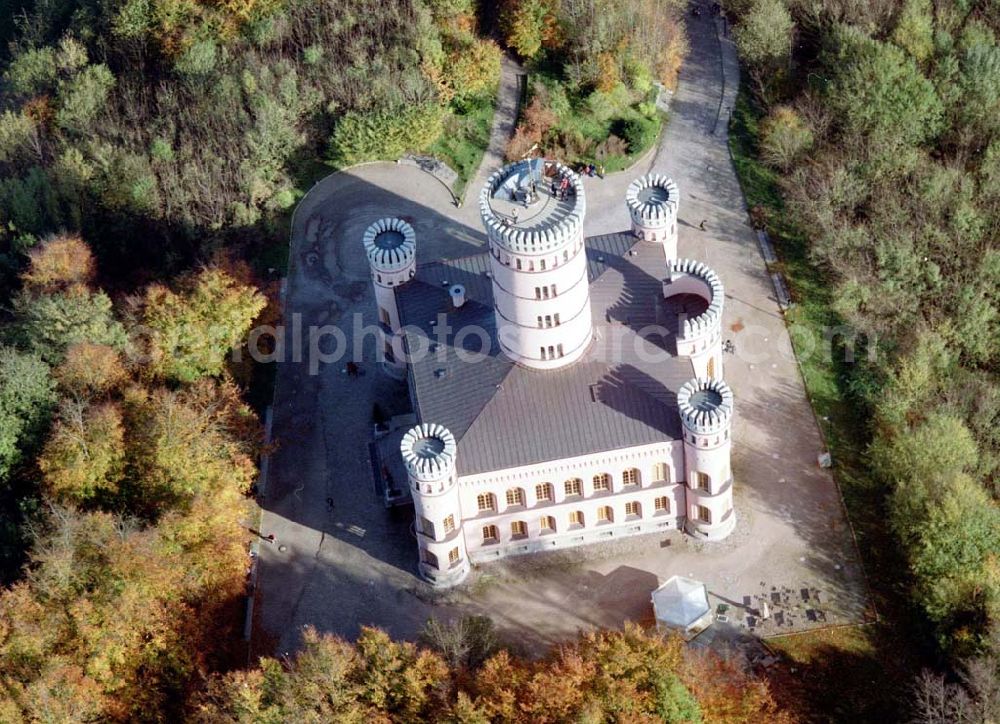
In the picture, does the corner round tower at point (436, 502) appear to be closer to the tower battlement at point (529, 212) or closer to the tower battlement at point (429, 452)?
the tower battlement at point (429, 452)

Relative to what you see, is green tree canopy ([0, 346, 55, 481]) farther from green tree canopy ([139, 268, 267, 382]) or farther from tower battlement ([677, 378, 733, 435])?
tower battlement ([677, 378, 733, 435])

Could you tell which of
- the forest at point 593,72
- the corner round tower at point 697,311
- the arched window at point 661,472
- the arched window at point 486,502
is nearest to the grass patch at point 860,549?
the corner round tower at point 697,311

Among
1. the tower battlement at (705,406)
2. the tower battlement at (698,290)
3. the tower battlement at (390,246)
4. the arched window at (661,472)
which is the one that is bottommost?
the arched window at (661,472)

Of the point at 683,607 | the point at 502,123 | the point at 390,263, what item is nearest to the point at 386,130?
the point at 502,123

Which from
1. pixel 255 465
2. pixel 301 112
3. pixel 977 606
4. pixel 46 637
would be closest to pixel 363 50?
pixel 301 112

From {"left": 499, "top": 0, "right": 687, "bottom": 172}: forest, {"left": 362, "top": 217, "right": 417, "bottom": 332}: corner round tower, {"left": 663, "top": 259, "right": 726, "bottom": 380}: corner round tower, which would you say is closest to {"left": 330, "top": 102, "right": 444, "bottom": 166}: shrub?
{"left": 499, "top": 0, "right": 687, "bottom": 172}: forest

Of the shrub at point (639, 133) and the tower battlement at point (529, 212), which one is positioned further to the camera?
the shrub at point (639, 133)
